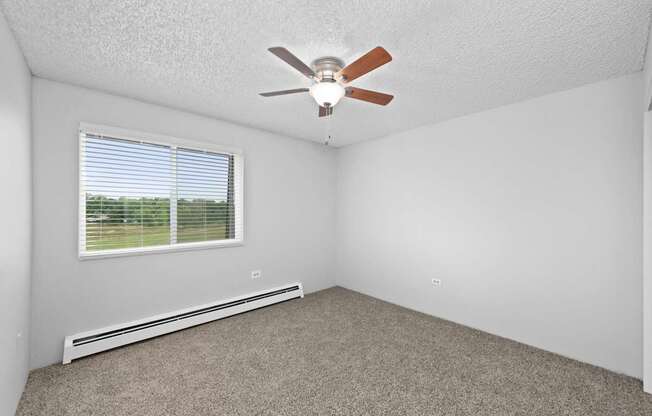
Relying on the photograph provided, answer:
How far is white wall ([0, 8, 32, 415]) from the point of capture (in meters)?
1.49

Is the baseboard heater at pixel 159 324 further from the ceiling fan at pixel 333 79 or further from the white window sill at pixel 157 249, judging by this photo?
the ceiling fan at pixel 333 79

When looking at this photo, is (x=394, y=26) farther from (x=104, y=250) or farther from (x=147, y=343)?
(x=147, y=343)

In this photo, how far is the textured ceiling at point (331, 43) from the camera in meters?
1.48

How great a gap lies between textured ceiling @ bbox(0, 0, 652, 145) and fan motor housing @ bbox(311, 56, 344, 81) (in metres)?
0.06

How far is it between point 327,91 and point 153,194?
217 centimetres

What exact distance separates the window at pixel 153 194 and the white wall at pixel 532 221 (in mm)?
2189

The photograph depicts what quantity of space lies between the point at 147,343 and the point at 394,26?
3332 mm

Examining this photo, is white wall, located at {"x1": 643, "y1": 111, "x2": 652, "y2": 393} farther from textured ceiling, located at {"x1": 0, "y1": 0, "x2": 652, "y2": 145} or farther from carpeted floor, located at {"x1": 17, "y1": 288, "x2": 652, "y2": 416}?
textured ceiling, located at {"x1": 0, "y1": 0, "x2": 652, "y2": 145}

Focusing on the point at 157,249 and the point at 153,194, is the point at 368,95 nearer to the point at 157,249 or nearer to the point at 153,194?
the point at 153,194

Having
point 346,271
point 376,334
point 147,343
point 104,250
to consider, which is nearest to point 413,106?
point 376,334

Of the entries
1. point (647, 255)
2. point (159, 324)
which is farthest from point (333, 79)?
point (159, 324)

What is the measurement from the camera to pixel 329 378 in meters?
2.11

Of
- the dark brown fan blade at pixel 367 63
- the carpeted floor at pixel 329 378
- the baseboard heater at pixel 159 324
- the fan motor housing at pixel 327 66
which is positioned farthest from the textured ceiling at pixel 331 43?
the carpeted floor at pixel 329 378

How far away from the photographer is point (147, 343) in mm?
2625
